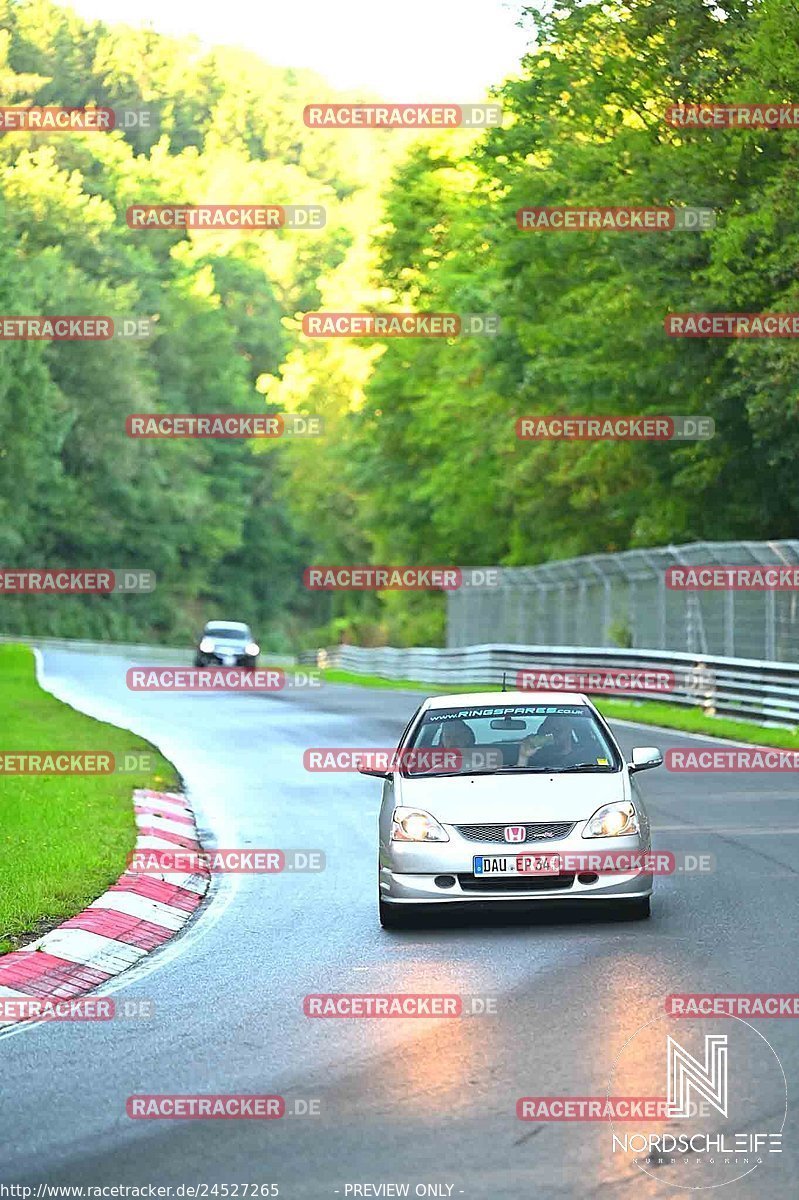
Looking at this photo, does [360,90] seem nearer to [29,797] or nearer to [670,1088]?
[29,797]

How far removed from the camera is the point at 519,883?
12.7 metres

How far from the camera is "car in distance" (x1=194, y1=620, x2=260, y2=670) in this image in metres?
59.2

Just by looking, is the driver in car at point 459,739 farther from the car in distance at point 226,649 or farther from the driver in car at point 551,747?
the car in distance at point 226,649

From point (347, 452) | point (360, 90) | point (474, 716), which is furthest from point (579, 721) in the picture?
point (360, 90)

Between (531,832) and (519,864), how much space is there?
8.6 inches

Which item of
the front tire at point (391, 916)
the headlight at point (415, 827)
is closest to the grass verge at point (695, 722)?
the front tire at point (391, 916)

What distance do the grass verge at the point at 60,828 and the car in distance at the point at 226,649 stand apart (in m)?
27.2

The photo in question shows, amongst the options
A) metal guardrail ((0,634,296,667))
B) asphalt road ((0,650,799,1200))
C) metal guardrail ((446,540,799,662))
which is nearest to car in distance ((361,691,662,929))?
asphalt road ((0,650,799,1200))

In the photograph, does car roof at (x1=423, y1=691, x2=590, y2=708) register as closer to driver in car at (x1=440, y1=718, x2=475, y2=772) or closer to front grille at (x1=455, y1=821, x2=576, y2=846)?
driver in car at (x1=440, y1=718, x2=475, y2=772)

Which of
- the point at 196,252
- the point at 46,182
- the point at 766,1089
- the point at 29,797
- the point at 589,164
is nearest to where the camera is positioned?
the point at 766,1089

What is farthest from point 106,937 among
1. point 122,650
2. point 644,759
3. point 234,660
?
point 122,650

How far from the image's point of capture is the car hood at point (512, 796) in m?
12.8

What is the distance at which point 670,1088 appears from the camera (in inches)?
322

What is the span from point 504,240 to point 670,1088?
39873mm
